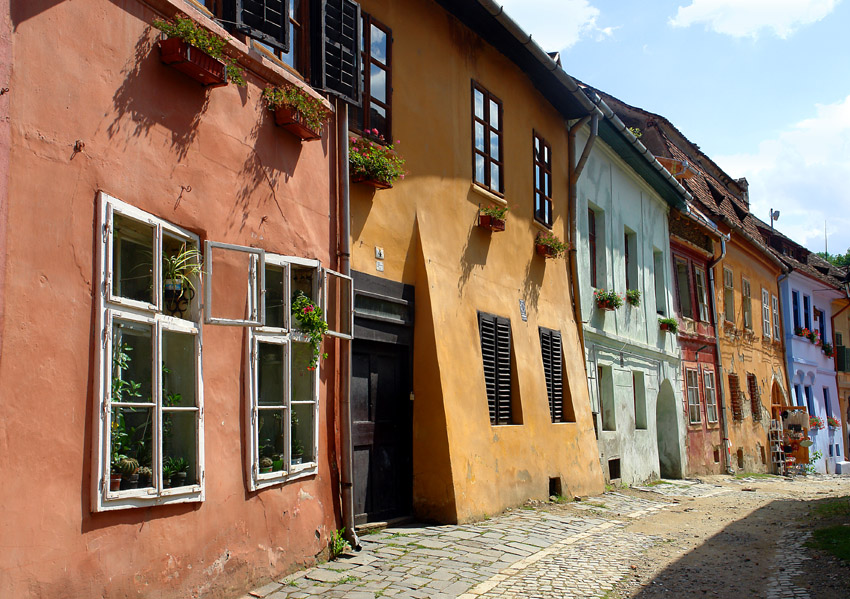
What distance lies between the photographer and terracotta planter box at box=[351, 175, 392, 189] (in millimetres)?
8078

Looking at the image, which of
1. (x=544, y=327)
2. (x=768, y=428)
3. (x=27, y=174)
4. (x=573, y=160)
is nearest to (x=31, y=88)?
(x=27, y=174)

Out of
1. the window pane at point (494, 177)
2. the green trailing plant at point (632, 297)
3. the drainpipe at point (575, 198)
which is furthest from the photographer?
the green trailing plant at point (632, 297)

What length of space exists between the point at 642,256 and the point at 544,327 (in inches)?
244

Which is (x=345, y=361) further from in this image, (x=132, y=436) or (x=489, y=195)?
(x=489, y=195)

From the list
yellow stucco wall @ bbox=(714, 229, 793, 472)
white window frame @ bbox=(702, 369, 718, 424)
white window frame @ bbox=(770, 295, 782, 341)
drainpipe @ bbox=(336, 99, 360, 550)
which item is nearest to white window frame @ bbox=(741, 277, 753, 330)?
yellow stucco wall @ bbox=(714, 229, 793, 472)

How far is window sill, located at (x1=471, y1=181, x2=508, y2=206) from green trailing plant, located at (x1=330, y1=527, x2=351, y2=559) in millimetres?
4960

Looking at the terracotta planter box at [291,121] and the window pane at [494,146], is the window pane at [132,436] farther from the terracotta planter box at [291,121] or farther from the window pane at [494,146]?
the window pane at [494,146]

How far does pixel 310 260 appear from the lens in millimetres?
7129

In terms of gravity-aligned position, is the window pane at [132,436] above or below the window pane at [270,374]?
below

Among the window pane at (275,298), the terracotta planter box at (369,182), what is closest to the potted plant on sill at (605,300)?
the terracotta planter box at (369,182)

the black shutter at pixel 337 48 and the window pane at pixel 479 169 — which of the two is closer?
the black shutter at pixel 337 48

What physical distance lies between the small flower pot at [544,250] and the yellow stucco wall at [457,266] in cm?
14

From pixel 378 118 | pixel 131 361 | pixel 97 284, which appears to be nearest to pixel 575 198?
pixel 378 118

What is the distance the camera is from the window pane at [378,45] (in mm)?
8820
